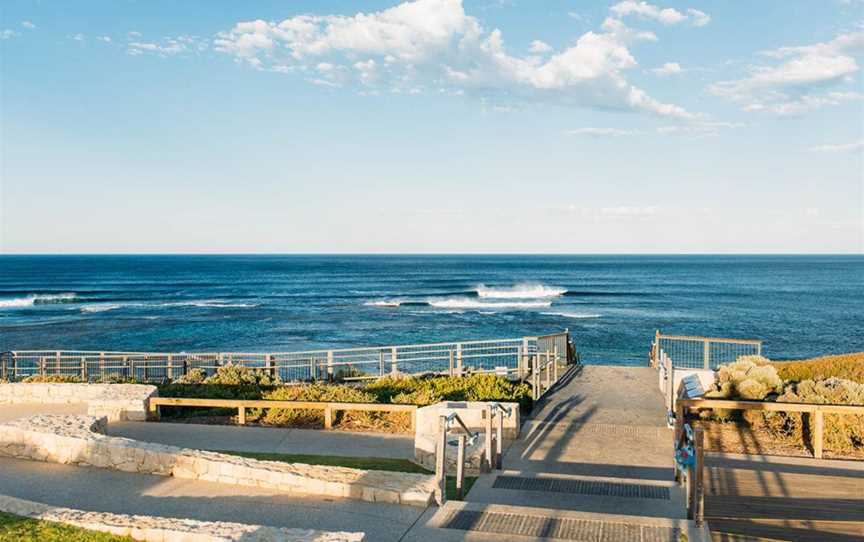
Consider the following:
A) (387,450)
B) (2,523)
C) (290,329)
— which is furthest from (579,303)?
(2,523)

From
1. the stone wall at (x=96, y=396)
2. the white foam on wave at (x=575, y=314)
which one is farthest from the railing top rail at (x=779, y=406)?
the white foam on wave at (x=575, y=314)

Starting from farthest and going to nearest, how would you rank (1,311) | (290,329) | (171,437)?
(1,311) < (290,329) < (171,437)

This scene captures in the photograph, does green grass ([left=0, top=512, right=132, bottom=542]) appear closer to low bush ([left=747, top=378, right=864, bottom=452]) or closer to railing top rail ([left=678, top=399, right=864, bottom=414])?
railing top rail ([left=678, top=399, right=864, bottom=414])

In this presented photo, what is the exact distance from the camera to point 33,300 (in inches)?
3071

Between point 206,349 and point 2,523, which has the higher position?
point 2,523

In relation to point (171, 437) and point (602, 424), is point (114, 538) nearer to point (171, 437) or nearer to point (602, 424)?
point (171, 437)

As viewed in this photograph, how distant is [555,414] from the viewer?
46.1ft

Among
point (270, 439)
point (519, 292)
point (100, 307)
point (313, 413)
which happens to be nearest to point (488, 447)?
point (270, 439)

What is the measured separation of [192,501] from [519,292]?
82844 millimetres

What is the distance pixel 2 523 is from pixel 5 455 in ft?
14.1

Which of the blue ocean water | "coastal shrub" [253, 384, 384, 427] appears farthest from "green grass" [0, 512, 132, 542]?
the blue ocean water

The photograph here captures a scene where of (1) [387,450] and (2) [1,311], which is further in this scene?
(2) [1,311]

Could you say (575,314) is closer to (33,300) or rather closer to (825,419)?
(825,419)

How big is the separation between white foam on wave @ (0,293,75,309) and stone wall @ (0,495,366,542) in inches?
2990
